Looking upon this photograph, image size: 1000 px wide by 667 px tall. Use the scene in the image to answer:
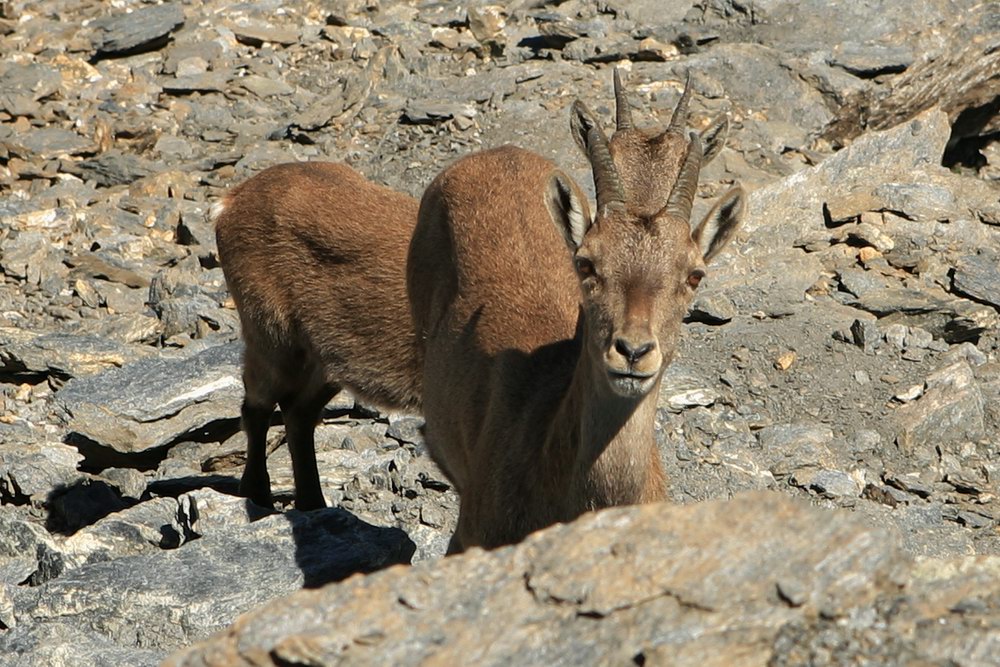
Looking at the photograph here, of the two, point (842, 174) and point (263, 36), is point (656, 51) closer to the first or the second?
point (842, 174)

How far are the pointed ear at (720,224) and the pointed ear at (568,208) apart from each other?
0.45m

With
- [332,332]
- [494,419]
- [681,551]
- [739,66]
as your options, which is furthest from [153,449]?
[739,66]

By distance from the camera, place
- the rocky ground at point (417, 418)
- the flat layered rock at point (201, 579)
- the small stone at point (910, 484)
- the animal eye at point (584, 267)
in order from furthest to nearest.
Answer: the small stone at point (910, 484)
the flat layered rock at point (201, 579)
the animal eye at point (584, 267)
the rocky ground at point (417, 418)

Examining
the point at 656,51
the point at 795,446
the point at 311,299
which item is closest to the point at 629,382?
the point at 795,446

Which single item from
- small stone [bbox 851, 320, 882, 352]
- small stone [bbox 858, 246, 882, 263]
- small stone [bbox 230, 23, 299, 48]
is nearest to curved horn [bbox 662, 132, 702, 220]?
small stone [bbox 851, 320, 882, 352]

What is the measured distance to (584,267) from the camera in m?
5.46

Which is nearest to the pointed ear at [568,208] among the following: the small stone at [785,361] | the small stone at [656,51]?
the small stone at [785,361]

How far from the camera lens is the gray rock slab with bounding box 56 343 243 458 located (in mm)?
8469

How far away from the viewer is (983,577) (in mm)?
3877

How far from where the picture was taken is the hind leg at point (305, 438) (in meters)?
8.08

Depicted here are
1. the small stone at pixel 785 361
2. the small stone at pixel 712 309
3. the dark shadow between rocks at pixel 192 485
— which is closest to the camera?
the dark shadow between rocks at pixel 192 485

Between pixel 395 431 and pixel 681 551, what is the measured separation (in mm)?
5026

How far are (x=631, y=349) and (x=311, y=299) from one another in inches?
144

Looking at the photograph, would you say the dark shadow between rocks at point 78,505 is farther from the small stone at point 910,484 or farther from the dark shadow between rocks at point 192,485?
the small stone at point 910,484
